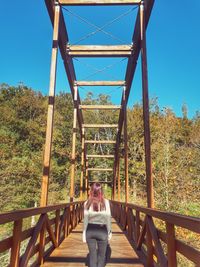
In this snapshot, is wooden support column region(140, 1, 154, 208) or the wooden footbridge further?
wooden support column region(140, 1, 154, 208)

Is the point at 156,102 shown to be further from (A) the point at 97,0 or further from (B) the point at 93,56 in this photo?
(A) the point at 97,0

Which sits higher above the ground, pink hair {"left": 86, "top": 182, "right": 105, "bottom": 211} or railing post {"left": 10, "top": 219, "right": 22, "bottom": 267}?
pink hair {"left": 86, "top": 182, "right": 105, "bottom": 211}

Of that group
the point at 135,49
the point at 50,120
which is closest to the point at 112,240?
the point at 50,120

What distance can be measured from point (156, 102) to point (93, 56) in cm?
2405

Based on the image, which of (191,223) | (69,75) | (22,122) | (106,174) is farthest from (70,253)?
(22,122)

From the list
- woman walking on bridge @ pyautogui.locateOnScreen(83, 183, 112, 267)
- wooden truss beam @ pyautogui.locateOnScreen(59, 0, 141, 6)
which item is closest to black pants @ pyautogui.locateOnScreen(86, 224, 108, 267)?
woman walking on bridge @ pyautogui.locateOnScreen(83, 183, 112, 267)

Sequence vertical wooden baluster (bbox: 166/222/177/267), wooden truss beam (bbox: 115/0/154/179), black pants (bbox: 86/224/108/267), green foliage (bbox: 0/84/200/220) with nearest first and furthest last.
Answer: vertical wooden baluster (bbox: 166/222/177/267) → black pants (bbox: 86/224/108/267) → wooden truss beam (bbox: 115/0/154/179) → green foliage (bbox: 0/84/200/220)

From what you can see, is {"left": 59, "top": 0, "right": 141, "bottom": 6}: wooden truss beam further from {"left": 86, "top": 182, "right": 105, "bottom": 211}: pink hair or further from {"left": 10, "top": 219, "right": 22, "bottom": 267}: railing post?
{"left": 10, "top": 219, "right": 22, "bottom": 267}: railing post

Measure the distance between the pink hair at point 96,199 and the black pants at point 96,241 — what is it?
0.68 ft

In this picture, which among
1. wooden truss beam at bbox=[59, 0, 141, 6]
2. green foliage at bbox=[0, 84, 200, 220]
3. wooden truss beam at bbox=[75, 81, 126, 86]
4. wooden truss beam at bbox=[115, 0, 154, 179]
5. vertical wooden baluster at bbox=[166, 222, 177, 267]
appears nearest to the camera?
vertical wooden baluster at bbox=[166, 222, 177, 267]

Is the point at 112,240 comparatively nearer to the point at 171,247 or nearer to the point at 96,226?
the point at 96,226

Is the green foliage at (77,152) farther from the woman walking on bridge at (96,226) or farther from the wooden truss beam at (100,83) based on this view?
the woman walking on bridge at (96,226)

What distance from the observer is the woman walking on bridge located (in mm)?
3525

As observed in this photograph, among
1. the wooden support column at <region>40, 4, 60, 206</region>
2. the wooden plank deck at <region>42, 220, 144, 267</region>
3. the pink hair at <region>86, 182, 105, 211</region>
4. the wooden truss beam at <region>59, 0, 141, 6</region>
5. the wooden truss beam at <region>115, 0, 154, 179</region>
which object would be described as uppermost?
→ the wooden truss beam at <region>59, 0, 141, 6</region>
